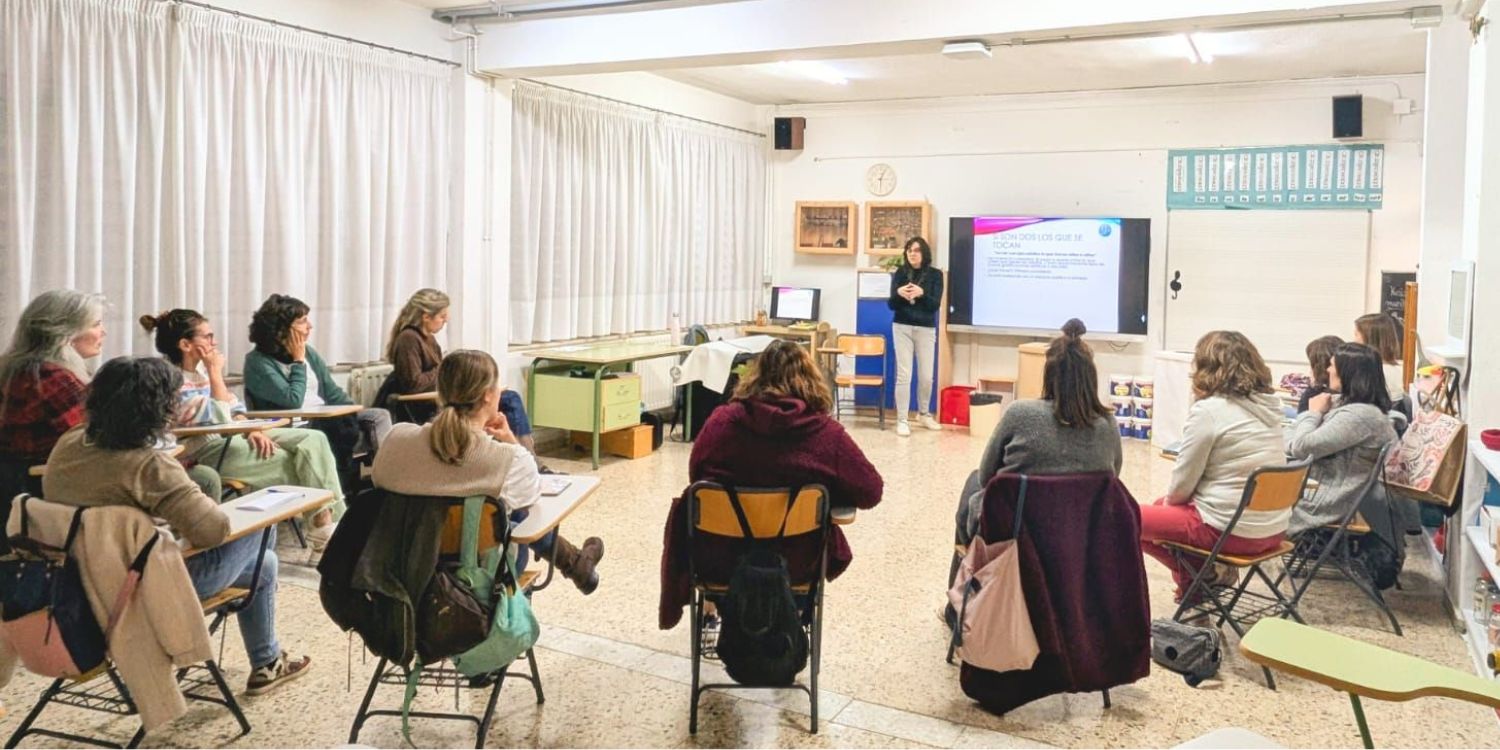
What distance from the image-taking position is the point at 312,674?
3508 millimetres

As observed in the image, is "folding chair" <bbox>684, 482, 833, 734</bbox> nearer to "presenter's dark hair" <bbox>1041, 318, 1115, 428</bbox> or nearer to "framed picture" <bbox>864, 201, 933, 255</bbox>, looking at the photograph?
"presenter's dark hair" <bbox>1041, 318, 1115, 428</bbox>

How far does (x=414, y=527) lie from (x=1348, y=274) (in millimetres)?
7180

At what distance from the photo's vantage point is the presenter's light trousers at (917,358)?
8.60 metres

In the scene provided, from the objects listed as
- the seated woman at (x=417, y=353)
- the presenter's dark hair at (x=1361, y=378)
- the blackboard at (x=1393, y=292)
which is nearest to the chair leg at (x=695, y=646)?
the seated woman at (x=417, y=353)

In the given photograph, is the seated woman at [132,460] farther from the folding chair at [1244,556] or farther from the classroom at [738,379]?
the folding chair at [1244,556]

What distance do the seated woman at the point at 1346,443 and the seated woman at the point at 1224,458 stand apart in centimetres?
36

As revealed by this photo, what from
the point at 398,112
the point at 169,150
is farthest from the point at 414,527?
the point at 398,112

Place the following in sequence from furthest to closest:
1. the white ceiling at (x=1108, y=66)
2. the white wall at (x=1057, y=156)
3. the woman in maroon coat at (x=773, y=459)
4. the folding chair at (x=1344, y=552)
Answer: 1. the white wall at (x=1057, y=156)
2. the white ceiling at (x=1108, y=66)
3. the folding chair at (x=1344, y=552)
4. the woman in maroon coat at (x=773, y=459)

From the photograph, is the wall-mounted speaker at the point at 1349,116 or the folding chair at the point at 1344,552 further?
the wall-mounted speaker at the point at 1349,116

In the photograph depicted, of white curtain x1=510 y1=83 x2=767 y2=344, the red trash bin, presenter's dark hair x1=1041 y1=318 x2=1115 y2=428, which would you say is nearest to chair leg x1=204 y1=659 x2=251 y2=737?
presenter's dark hair x1=1041 y1=318 x2=1115 y2=428

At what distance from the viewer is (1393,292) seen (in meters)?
7.63

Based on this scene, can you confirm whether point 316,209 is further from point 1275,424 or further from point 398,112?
point 1275,424

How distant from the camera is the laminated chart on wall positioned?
7826 mm

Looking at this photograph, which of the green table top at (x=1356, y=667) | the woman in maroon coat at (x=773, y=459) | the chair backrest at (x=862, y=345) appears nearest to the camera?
the green table top at (x=1356, y=667)
